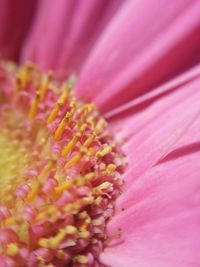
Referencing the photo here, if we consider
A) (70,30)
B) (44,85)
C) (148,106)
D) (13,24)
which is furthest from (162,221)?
(13,24)

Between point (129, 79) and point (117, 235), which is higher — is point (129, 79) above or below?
above

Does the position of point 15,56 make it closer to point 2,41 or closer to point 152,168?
point 2,41

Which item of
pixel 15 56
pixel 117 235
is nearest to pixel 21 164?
pixel 117 235

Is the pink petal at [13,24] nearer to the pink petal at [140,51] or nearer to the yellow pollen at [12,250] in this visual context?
the pink petal at [140,51]

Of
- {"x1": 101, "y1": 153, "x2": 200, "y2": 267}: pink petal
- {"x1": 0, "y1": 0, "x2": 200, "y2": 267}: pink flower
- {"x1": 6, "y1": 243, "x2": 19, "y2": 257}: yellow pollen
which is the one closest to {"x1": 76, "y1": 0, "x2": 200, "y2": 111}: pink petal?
{"x1": 0, "y1": 0, "x2": 200, "y2": 267}: pink flower

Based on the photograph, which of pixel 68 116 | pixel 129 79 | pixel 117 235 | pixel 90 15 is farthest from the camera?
pixel 90 15

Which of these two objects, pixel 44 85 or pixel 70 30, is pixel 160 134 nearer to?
pixel 44 85

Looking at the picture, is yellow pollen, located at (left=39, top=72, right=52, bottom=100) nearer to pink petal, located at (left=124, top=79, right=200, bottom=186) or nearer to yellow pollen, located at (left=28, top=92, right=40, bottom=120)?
yellow pollen, located at (left=28, top=92, right=40, bottom=120)
